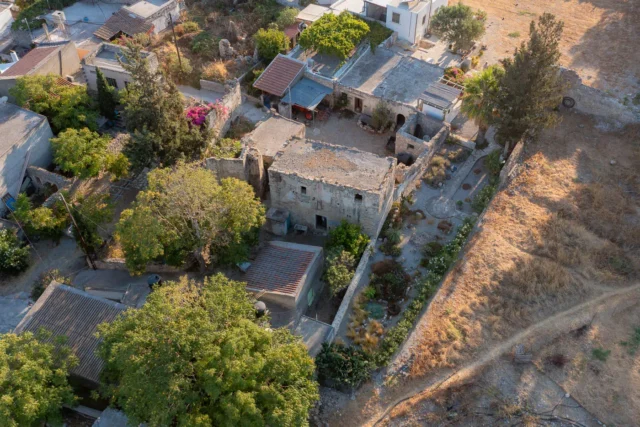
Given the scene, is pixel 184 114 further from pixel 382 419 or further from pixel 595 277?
pixel 595 277

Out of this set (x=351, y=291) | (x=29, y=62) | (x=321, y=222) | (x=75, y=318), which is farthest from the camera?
(x=29, y=62)

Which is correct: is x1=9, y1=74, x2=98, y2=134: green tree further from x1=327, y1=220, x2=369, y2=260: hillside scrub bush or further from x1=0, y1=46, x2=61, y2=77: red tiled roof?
x1=327, y1=220, x2=369, y2=260: hillside scrub bush

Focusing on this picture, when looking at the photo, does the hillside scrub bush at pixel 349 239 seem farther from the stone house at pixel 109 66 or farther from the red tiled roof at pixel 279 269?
the stone house at pixel 109 66

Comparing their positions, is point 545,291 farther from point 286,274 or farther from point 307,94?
point 307,94

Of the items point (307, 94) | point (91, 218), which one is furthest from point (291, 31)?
point (91, 218)

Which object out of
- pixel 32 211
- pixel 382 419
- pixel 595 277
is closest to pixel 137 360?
pixel 382 419
